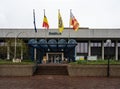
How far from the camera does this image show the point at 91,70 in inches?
1415

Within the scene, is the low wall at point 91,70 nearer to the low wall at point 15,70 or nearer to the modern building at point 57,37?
the low wall at point 15,70

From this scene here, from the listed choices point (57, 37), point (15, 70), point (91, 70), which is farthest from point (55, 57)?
point (91, 70)

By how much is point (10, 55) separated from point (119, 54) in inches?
1113

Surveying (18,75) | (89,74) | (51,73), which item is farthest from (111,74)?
(18,75)

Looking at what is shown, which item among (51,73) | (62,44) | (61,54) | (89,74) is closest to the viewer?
(89,74)

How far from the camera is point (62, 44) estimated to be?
55000mm

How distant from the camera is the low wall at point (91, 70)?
35844 millimetres

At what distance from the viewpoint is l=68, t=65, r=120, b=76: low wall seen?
35844mm

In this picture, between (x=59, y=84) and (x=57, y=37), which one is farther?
(x=57, y=37)

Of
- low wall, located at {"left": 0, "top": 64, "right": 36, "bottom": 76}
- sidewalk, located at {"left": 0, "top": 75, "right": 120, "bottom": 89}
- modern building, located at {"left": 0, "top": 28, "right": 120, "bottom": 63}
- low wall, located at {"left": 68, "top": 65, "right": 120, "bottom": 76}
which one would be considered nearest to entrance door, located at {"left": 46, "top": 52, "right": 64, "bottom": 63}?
modern building, located at {"left": 0, "top": 28, "right": 120, "bottom": 63}

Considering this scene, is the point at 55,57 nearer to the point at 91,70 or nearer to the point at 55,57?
the point at 55,57

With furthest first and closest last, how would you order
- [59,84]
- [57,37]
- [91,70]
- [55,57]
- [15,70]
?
[57,37] → [55,57] → [15,70] → [91,70] → [59,84]

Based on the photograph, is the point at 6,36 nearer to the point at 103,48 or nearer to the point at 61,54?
the point at 61,54

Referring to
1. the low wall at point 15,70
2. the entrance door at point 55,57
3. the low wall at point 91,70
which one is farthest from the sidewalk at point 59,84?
the entrance door at point 55,57
